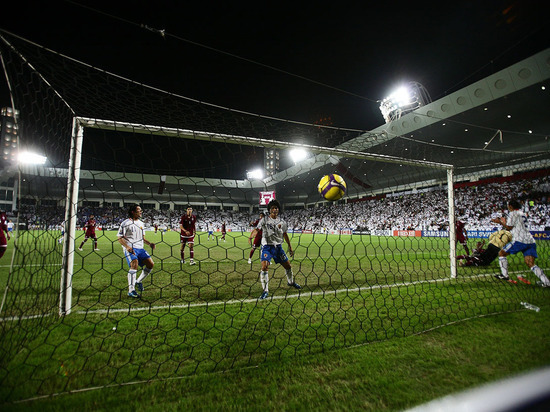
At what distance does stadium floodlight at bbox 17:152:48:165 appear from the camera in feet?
8.68

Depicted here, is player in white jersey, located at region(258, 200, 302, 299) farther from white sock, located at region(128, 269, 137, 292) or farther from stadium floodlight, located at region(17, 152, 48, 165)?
stadium floodlight, located at region(17, 152, 48, 165)

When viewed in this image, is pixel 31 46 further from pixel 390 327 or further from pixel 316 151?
pixel 390 327

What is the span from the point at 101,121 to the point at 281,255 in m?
3.66

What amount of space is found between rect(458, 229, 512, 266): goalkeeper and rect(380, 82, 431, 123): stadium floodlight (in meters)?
18.6

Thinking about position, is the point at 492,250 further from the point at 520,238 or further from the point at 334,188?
the point at 334,188

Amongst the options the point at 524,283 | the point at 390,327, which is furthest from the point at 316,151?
the point at 524,283

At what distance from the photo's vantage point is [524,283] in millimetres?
5250

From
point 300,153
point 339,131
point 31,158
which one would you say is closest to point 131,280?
point 31,158

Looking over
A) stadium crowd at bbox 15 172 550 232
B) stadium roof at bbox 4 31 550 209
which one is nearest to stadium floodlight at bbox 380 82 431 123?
stadium roof at bbox 4 31 550 209

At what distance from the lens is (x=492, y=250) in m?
7.14

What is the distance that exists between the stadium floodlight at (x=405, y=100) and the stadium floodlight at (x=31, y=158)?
2495 centimetres

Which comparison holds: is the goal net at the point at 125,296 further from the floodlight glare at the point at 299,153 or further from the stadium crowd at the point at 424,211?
the stadium crowd at the point at 424,211

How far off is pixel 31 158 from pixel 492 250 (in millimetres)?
10031

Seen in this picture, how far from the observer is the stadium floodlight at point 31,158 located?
2646 millimetres
